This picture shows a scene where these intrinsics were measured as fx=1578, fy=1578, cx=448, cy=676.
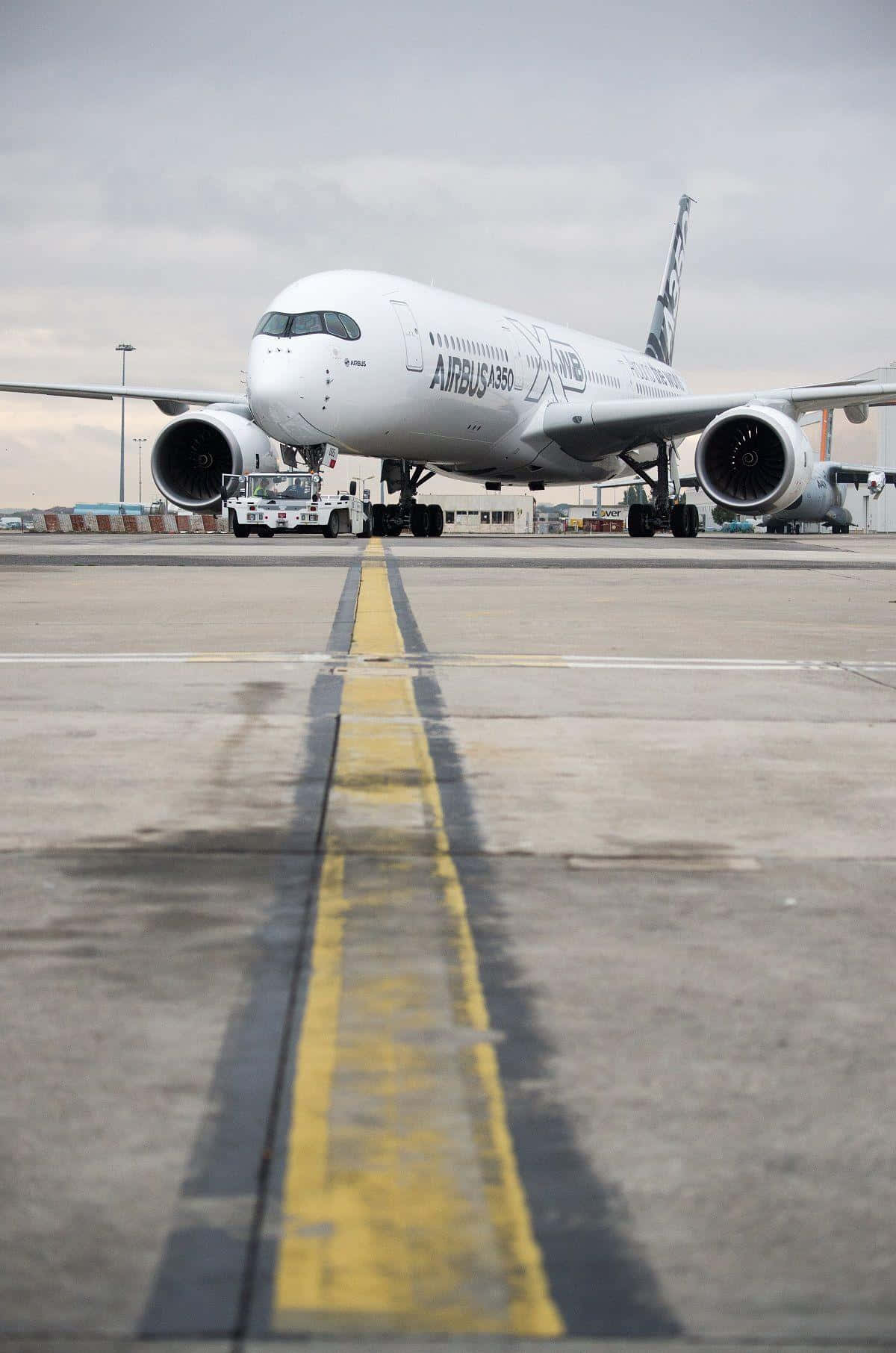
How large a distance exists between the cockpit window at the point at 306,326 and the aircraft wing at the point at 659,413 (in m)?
6.43

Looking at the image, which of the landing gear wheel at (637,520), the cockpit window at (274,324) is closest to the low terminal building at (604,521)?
the landing gear wheel at (637,520)

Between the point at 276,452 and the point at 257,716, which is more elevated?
the point at 276,452

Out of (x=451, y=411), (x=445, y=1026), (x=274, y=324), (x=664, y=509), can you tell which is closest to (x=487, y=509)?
(x=664, y=509)

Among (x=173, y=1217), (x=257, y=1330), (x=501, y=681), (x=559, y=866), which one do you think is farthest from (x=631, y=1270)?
(x=501, y=681)

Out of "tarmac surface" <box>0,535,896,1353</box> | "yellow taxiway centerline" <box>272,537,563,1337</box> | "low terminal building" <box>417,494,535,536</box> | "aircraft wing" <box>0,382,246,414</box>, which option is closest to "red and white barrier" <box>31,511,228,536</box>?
"aircraft wing" <box>0,382,246,414</box>

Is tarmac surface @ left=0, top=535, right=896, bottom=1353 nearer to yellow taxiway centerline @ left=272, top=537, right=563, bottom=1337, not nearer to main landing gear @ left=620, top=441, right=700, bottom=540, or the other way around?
yellow taxiway centerline @ left=272, top=537, right=563, bottom=1337

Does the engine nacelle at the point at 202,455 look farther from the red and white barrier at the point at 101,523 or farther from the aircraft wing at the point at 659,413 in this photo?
the red and white barrier at the point at 101,523

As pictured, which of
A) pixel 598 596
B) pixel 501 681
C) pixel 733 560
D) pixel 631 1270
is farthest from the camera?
pixel 733 560

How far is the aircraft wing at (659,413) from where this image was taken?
2714 cm

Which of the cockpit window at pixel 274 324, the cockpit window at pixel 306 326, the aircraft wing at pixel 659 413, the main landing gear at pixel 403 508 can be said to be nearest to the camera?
the cockpit window at pixel 306 326

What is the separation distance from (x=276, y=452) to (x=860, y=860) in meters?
25.6

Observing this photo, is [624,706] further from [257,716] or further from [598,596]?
[598,596]

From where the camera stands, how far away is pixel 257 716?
5.42m

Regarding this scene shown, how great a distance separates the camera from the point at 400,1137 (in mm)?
1885
